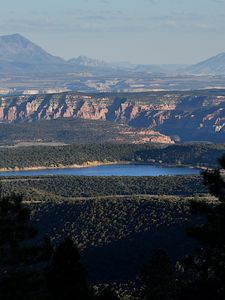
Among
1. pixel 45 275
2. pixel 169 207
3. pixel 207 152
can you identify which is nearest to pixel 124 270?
pixel 169 207

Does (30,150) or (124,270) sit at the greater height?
(124,270)

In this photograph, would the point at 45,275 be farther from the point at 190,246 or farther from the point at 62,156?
the point at 62,156

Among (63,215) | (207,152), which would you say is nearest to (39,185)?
(63,215)

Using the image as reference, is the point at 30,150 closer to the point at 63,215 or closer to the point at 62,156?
the point at 62,156

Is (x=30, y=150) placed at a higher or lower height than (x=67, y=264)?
lower

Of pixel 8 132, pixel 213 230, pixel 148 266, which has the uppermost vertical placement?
pixel 213 230

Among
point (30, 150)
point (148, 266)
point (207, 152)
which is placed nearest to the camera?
point (148, 266)

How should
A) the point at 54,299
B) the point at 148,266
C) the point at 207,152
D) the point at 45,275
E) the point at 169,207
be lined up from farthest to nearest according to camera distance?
the point at 207,152, the point at 169,207, the point at 148,266, the point at 45,275, the point at 54,299

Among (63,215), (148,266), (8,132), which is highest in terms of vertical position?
(148,266)

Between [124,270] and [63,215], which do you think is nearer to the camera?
[124,270]
